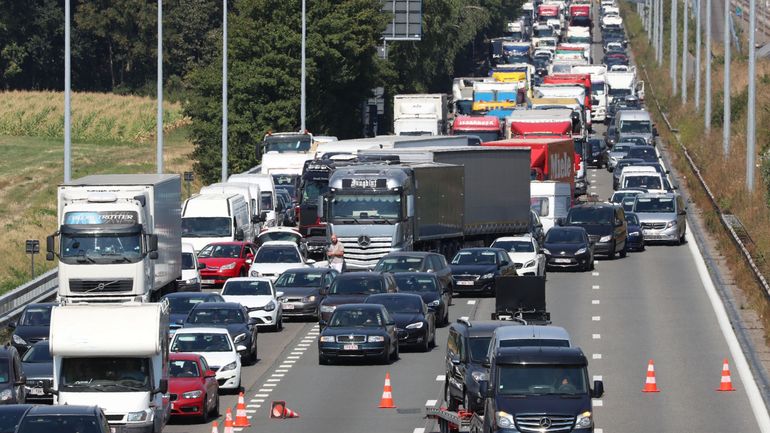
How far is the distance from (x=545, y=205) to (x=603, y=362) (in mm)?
27567

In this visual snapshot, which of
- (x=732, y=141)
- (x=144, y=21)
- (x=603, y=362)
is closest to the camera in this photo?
(x=603, y=362)

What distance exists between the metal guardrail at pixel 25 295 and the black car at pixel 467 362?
48.6 feet

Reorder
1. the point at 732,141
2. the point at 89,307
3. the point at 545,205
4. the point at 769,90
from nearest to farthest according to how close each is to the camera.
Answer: the point at 89,307 → the point at 545,205 → the point at 732,141 → the point at 769,90

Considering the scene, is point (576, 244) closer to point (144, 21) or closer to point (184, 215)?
point (184, 215)

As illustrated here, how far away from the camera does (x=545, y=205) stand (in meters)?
66.0

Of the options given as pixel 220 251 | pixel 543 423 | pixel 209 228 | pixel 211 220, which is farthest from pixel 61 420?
pixel 211 220

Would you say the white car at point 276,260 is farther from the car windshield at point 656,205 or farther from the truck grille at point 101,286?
the car windshield at point 656,205

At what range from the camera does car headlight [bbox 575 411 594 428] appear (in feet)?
84.2

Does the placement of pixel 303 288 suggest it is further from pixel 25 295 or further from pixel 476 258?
pixel 25 295

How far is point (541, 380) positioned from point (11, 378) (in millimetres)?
9410

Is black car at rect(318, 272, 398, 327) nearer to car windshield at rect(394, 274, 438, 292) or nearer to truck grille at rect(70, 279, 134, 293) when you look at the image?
car windshield at rect(394, 274, 438, 292)

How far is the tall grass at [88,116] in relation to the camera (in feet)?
389

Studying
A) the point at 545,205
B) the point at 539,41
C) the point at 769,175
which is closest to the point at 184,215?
the point at 545,205

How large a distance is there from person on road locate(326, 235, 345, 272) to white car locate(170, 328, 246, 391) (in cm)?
1546
